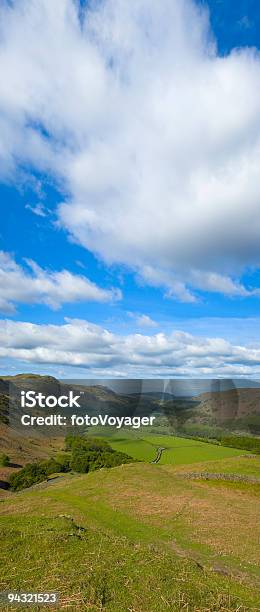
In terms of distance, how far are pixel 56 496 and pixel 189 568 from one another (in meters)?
37.8

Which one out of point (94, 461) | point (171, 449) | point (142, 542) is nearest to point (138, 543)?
point (142, 542)

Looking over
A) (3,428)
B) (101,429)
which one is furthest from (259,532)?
(101,429)

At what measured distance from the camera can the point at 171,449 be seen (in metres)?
125

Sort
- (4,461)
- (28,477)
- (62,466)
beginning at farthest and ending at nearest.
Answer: (4,461) → (62,466) → (28,477)

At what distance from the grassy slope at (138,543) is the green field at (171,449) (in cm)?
4575

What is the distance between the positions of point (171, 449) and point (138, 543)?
109 m

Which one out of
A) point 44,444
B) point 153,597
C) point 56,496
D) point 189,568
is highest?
point 153,597

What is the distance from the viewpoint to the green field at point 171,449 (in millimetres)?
106694

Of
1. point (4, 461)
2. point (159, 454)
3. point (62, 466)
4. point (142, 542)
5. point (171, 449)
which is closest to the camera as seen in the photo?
point (142, 542)

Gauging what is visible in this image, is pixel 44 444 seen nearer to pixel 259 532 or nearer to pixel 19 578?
pixel 259 532

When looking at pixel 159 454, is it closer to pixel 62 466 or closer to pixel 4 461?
pixel 62 466

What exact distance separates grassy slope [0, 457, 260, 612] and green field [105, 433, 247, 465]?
45.7m

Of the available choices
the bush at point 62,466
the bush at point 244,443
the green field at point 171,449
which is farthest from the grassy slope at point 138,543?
the bush at point 244,443

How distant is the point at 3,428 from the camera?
148 meters
